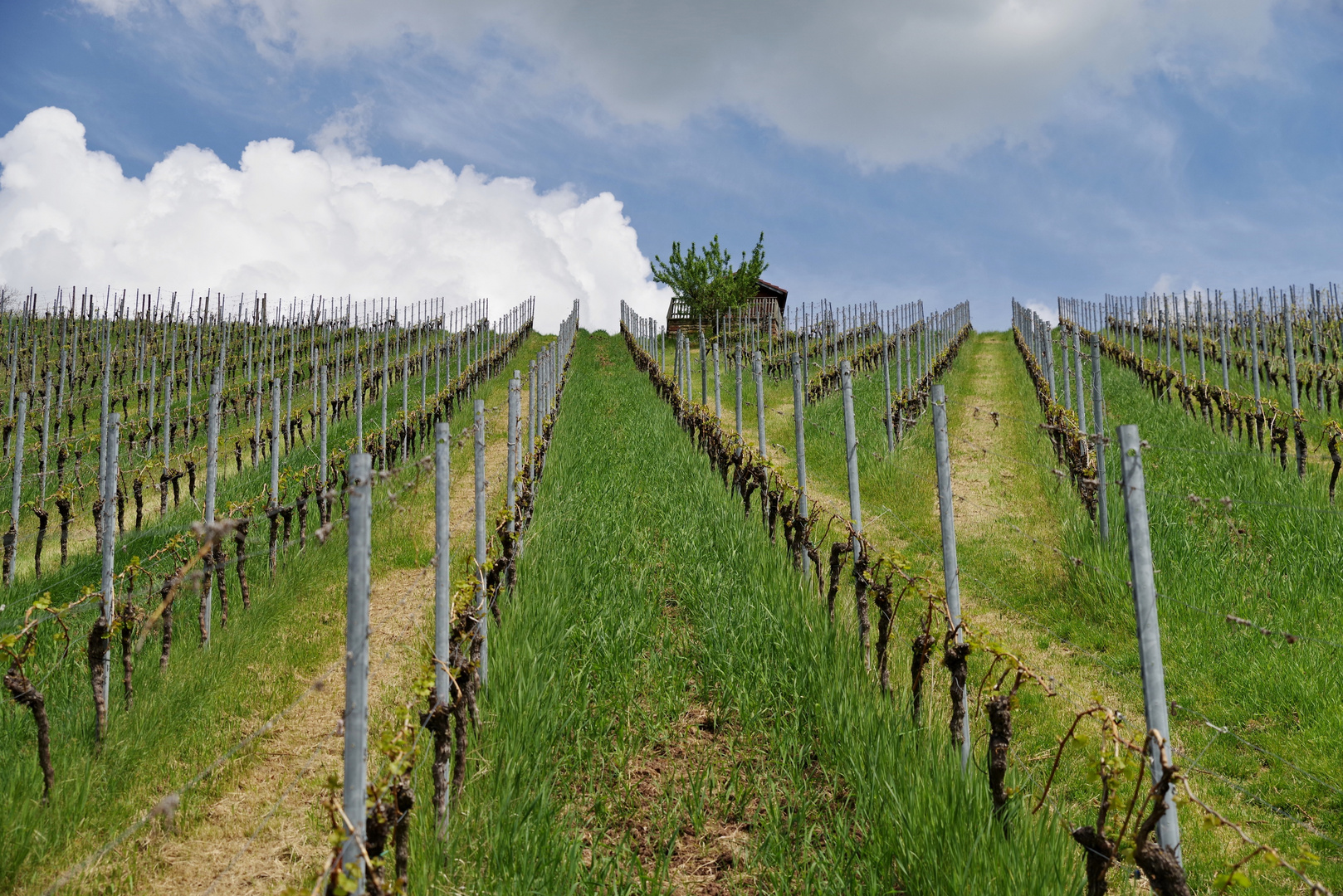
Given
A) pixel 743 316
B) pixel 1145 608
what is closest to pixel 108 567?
pixel 1145 608

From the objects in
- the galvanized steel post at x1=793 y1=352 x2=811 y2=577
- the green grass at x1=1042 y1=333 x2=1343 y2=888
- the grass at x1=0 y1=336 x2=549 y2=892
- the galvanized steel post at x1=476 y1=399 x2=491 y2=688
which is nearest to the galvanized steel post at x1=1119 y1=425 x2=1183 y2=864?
the green grass at x1=1042 y1=333 x2=1343 y2=888

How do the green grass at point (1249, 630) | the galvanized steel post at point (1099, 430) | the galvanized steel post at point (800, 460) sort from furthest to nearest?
the galvanized steel post at point (1099, 430), the galvanized steel post at point (800, 460), the green grass at point (1249, 630)

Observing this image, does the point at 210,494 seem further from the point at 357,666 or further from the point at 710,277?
the point at 710,277

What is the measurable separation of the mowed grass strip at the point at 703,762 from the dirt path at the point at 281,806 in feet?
2.93

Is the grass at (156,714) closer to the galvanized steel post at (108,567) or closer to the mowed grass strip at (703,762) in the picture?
the galvanized steel post at (108,567)

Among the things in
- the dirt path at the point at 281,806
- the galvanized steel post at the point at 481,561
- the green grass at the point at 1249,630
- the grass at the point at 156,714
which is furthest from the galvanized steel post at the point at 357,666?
the green grass at the point at 1249,630

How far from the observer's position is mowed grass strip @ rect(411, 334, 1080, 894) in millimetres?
2729

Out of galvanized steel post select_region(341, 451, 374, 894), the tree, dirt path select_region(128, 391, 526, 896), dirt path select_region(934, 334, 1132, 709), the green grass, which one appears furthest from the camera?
the tree

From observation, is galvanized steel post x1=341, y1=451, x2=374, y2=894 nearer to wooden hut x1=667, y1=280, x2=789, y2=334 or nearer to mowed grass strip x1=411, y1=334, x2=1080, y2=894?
mowed grass strip x1=411, y1=334, x2=1080, y2=894

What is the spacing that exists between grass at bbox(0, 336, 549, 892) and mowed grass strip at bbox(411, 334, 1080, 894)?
107 centimetres

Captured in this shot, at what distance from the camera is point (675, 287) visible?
3631 centimetres

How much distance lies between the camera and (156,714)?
167 inches

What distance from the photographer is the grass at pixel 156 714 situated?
10.8ft

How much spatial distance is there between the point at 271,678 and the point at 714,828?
360cm
